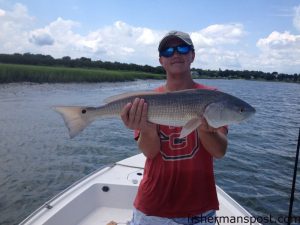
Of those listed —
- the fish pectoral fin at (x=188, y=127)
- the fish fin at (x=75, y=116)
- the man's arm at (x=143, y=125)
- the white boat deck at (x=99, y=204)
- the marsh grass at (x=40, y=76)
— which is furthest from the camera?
the marsh grass at (x=40, y=76)

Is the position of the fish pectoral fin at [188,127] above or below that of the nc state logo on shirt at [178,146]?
above

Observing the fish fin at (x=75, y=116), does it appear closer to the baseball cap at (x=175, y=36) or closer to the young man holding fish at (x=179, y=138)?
the young man holding fish at (x=179, y=138)

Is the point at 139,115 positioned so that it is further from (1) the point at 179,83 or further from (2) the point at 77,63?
(2) the point at 77,63

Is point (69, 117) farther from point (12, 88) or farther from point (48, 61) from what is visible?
point (48, 61)

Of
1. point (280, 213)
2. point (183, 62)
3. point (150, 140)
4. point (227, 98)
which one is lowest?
point (280, 213)

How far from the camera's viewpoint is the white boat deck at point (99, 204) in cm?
542

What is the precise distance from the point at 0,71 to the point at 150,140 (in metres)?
38.6

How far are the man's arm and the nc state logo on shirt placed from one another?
0.08 m

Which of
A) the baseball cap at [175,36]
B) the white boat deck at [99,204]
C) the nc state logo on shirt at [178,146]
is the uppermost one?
the baseball cap at [175,36]

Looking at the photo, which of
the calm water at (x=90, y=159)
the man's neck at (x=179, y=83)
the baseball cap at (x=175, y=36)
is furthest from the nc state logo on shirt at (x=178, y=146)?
the calm water at (x=90, y=159)

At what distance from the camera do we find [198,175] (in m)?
3.11

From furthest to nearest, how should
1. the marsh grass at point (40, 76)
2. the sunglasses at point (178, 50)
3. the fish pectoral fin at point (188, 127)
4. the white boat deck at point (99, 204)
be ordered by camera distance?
the marsh grass at point (40, 76)
the white boat deck at point (99, 204)
the sunglasses at point (178, 50)
the fish pectoral fin at point (188, 127)

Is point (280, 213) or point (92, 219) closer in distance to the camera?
point (92, 219)

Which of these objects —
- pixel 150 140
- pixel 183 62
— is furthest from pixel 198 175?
pixel 183 62
